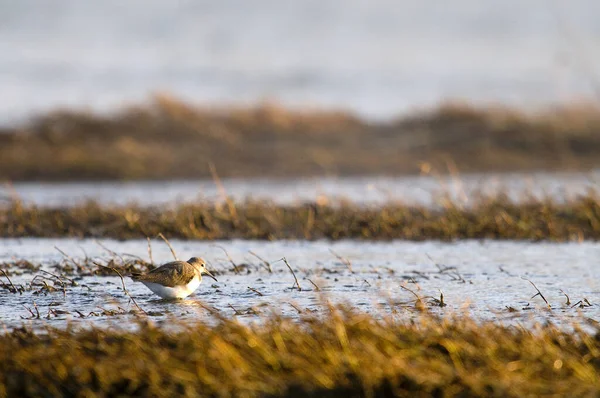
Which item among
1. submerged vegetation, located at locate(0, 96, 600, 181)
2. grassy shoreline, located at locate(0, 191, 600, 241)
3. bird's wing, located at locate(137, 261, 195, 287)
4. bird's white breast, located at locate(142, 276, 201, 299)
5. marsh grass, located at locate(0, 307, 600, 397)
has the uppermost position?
marsh grass, located at locate(0, 307, 600, 397)

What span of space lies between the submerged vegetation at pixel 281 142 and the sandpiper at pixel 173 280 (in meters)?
14.0

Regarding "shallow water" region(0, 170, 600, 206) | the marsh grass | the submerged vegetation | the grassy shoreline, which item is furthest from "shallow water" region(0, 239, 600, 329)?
the submerged vegetation

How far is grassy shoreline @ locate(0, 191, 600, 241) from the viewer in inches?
457

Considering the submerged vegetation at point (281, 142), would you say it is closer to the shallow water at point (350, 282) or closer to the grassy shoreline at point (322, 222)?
the grassy shoreline at point (322, 222)

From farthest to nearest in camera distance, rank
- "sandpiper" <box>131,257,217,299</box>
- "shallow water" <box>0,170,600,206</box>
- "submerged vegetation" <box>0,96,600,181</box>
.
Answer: "submerged vegetation" <box>0,96,600,181</box>, "shallow water" <box>0,170,600,206</box>, "sandpiper" <box>131,257,217,299</box>

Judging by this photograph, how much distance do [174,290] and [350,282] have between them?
1.74 meters

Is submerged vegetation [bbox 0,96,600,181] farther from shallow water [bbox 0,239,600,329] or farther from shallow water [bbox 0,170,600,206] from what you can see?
shallow water [bbox 0,239,600,329]

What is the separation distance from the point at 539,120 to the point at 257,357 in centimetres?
2165

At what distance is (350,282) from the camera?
851 centimetres

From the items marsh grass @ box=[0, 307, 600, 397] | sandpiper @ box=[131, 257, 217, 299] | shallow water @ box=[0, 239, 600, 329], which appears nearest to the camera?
marsh grass @ box=[0, 307, 600, 397]

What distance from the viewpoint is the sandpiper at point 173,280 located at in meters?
7.39

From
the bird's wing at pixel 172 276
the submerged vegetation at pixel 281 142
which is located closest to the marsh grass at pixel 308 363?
the bird's wing at pixel 172 276

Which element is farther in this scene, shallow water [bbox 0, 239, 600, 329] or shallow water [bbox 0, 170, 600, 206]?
shallow water [bbox 0, 170, 600, 206]

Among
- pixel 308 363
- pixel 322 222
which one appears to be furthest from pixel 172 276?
pixel 322 222
